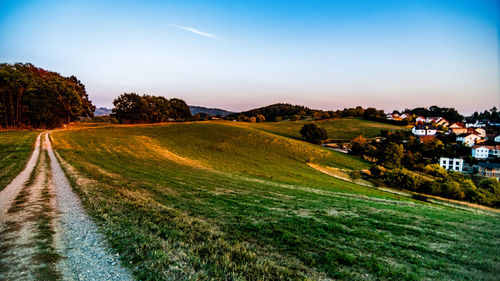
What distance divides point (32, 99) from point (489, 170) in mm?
133428

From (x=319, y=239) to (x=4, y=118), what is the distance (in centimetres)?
8280

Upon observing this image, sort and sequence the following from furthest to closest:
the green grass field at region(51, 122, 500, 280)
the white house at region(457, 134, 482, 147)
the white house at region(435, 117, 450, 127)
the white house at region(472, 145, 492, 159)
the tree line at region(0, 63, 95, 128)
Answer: the white house at region(435, 117, 450, 127) → the white house at region(457, 134, 482, 147) → the white house at region(472, 145, 492, 159) → the tree line at region(0, 63, 95, 128) → the green grass field at region(51, 122, 500, 280)

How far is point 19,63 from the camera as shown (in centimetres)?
6562

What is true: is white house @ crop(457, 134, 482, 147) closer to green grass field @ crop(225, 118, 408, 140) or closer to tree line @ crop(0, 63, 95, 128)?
green grass field @ crop(225, 118, 408, 140)

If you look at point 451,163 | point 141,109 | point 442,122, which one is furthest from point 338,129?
point 442,122

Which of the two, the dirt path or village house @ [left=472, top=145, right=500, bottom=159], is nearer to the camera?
the dirt path

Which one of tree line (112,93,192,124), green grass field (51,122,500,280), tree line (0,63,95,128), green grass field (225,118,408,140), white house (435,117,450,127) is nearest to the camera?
green grass field (51,122,500,280)

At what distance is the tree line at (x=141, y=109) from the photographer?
93.1 meters

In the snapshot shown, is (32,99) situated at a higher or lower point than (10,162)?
higher

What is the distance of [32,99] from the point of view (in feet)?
200

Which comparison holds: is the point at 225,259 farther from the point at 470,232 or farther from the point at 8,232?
the point at 470,232

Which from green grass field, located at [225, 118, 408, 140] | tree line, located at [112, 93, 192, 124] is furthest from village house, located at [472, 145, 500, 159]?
tree line, located at [112, 93, 192, 124]

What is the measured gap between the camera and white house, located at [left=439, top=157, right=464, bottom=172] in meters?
75.2

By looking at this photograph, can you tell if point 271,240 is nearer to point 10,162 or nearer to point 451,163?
point 10,162
